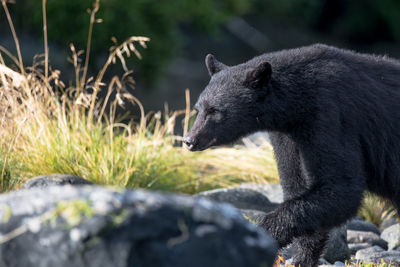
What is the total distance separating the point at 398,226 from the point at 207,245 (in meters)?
3.92

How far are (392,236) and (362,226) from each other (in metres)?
0.38

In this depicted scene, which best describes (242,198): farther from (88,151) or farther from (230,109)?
(230,109)

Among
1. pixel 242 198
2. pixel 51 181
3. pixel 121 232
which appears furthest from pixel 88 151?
pixel 121 232

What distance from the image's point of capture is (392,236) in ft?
17.8

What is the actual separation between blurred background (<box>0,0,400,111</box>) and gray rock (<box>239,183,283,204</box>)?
212 centimetres

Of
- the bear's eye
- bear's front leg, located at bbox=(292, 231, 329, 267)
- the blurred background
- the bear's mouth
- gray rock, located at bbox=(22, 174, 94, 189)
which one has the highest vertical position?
the bear's eye

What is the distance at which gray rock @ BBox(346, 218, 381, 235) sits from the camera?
5.68 meters

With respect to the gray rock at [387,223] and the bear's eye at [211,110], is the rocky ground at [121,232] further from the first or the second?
the gray rock at [387,223]

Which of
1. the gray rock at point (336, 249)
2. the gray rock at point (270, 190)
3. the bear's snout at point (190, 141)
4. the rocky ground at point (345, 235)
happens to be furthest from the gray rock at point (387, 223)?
the bear's snout at point (190, 141)

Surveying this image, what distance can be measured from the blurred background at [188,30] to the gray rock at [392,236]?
7.37 ft

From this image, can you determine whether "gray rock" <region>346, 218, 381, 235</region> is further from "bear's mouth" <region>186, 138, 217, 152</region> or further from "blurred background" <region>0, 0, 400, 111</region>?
"bear's mouth" <region>186, 138, 217, 152</region>

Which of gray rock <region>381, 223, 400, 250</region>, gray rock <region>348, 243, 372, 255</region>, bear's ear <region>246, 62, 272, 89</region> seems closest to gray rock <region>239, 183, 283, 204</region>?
gray rock <region>348, 243, 372, 255</region>

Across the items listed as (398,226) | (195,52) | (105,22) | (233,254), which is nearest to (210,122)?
(233,254)

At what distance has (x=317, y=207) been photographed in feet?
12.0
